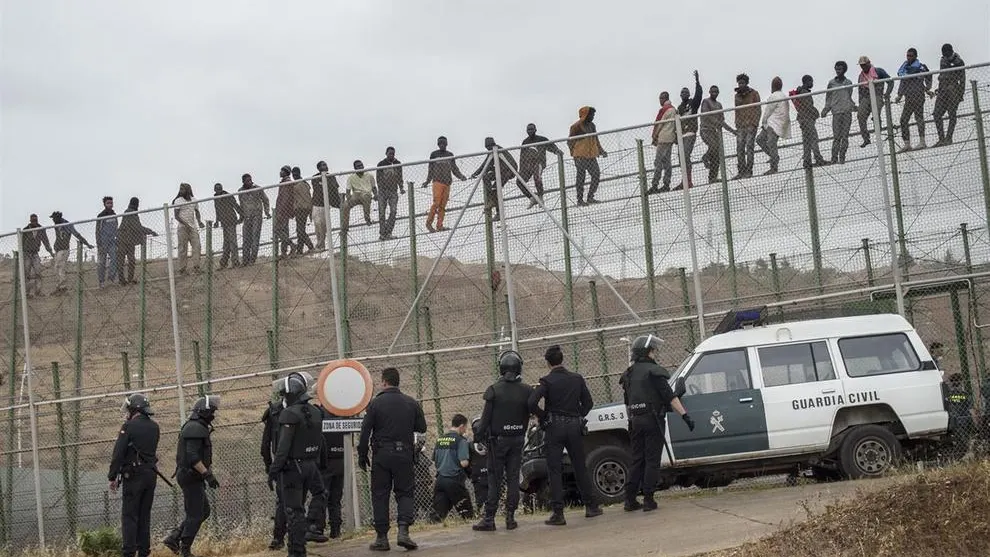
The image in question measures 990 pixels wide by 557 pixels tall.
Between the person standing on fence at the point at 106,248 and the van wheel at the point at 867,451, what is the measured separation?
10196 millimetres

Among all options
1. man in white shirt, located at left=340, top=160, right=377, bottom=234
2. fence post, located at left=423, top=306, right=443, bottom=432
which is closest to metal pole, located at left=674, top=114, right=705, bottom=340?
fence post, located at left=423, top=306, right=443, bottom=432

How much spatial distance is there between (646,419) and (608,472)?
4.38 ft

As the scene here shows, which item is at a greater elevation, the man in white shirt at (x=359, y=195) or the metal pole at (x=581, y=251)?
the man in white shirt at (x=359, y=195)

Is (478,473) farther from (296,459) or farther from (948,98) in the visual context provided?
(948,98)

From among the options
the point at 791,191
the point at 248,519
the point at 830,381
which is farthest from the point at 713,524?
the point at 248,519

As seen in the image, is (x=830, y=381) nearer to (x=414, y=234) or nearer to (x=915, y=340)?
(x=915, y=340)

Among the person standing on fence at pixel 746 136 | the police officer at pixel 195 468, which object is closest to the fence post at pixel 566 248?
the person standing on fence at pixel 746 136

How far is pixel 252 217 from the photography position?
17531 millimetres

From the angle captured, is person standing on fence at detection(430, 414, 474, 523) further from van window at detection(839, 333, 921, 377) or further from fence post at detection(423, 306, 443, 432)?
van window at detection(839, 333, 921, 377)

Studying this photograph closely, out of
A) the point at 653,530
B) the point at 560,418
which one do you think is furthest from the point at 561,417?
the point at 653,530

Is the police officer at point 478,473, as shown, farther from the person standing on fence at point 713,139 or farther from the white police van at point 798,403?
the person standing on fence at point 713,139

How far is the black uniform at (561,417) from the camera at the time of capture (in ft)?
43.9

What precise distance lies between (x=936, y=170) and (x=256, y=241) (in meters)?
8.75

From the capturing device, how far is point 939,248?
52.3 ft
